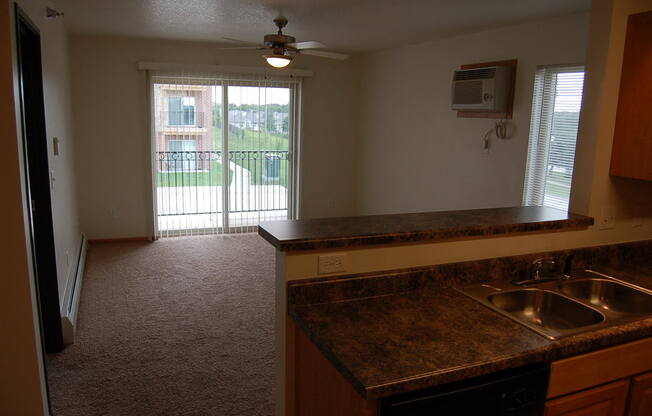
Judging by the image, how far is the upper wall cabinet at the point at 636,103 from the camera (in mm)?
2275

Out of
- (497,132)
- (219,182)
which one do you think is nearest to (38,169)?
(219,182)

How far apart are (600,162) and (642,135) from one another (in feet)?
0.69

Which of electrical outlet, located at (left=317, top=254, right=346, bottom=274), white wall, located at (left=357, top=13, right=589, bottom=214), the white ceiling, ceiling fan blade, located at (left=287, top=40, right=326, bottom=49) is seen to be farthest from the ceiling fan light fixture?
electrical outlet, located at (left=317, top=254, right=346, bottom=274)

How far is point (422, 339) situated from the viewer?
1621 mm

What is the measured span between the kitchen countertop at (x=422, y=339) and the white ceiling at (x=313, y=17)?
2528 mm

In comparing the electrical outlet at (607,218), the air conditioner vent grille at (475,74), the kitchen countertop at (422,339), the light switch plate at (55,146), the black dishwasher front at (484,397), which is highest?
the air conditioner vent grille at (475,74)

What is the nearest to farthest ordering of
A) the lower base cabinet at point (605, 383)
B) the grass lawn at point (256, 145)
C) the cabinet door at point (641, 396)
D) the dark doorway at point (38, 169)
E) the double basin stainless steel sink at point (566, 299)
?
the lower base cabinet at point (605, 383), the cabinet door at point (641, 396), the double basin stainless steel sink at point (566, 299), the dark doorway at point (38, 169), the grass lawn at point (256, 145)

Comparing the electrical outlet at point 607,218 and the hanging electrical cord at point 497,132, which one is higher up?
the hanging electrical cord at point 497,132

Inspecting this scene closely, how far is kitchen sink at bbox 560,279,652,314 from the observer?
220cm

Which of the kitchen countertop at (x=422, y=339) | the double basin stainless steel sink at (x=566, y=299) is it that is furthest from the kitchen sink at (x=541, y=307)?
the kitchen countertop at (x=422, y=339)

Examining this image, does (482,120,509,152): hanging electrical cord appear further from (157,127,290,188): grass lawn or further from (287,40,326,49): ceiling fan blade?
(157,127,290,188): grass lawn

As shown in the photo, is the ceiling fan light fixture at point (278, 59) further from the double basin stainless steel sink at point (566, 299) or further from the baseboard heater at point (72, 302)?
the double basin stainless steel sink at point (566, 299)

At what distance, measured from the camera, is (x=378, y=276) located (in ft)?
6.48

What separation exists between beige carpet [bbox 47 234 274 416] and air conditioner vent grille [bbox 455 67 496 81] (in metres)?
2.68
